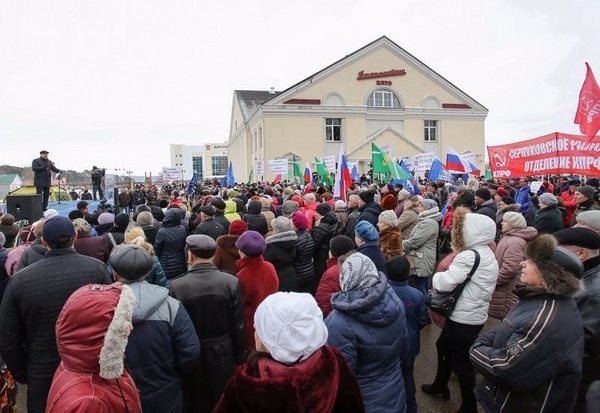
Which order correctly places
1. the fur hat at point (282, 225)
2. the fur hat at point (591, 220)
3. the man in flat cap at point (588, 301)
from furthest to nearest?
the fur hat at point (282, 225)
the fur hat at point (591, 220)
the man in flat cap at point (588, 301)

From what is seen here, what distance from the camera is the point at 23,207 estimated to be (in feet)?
31.0

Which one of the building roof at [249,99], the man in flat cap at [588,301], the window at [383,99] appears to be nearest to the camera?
the man in flat cap at [588,301]

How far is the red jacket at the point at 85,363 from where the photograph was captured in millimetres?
2072

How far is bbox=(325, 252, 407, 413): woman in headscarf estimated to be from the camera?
284 centimetres

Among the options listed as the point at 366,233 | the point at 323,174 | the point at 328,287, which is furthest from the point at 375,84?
the point at 328,287

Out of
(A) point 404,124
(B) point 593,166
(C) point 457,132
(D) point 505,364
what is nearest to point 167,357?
(D) point 505,364

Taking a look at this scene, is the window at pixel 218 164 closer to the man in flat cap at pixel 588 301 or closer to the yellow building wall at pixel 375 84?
the yellow building wall at pixel 375 84

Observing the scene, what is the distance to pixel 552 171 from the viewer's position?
31.3 feet

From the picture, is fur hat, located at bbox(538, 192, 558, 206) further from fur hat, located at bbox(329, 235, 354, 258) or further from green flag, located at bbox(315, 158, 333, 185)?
green flag, located at bbox(315, 158, 333, 185)

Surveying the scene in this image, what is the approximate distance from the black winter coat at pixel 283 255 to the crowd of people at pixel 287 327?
0.02 metres

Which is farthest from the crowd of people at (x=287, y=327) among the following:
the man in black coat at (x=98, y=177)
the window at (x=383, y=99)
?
the window at (x=383, y=99)

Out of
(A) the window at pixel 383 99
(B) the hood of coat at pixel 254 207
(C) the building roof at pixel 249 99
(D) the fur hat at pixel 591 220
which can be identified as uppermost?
(C) the building roof at pixel 249 99

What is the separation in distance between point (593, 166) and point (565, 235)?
699cm

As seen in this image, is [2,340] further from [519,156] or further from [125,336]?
[519,156]
